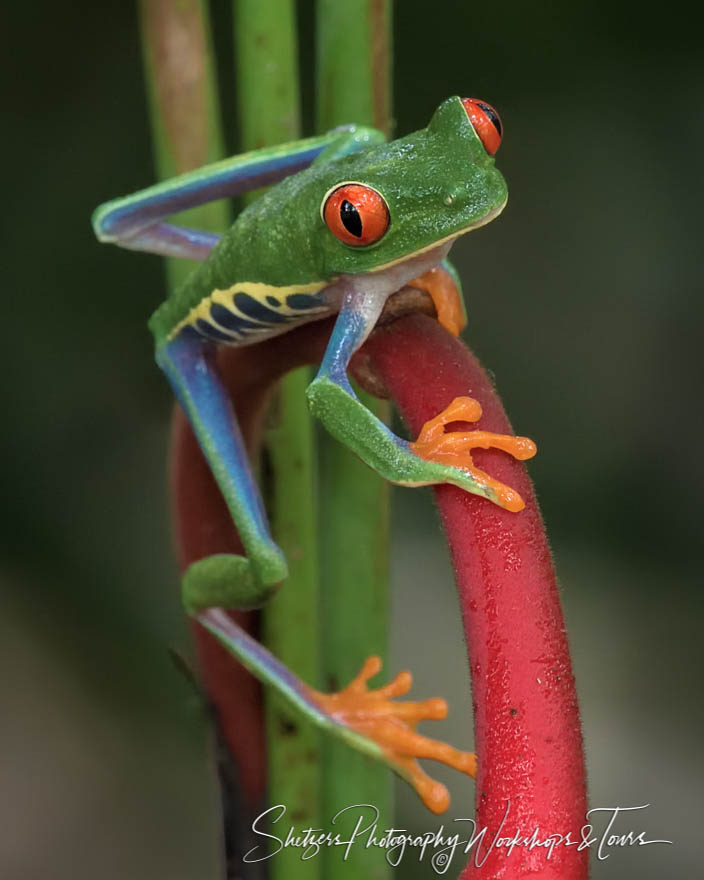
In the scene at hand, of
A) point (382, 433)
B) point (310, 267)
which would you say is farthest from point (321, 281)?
point (382, 433)

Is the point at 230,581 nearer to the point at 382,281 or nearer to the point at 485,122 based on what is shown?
the point at 382,281

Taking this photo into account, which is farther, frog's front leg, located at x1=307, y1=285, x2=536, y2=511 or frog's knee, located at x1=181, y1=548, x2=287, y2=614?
frog's knee, located at x1=181, y1=548, x2=287, y2=614

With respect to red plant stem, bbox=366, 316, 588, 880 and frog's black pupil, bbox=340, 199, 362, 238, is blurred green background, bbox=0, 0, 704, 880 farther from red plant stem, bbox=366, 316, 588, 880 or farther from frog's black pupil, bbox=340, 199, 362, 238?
red plant stem, bbox=366, 316, 588, 880

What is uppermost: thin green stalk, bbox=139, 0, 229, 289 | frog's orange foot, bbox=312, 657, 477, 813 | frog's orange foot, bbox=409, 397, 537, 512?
thin green stalk, bbox=139, 0, 229, 289

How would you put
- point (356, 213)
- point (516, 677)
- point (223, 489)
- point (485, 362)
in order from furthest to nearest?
point (485, 362) → point (223, 489) → point (356, 213) → point (516, 677)

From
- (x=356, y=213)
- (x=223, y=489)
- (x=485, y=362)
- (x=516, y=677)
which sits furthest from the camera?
(x=485, y=362)

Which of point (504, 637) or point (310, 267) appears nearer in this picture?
point (504, 637)

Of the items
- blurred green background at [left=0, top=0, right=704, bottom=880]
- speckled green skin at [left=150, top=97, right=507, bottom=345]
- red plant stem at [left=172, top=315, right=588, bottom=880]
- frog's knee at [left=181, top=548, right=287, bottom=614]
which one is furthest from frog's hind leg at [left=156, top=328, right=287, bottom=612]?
blurred green background at [left=0, top=0, right=704, bottom=880]

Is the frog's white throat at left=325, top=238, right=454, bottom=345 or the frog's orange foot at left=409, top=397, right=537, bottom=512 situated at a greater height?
the frog's white throat at left=325, top=238, right=454, bottom=345
